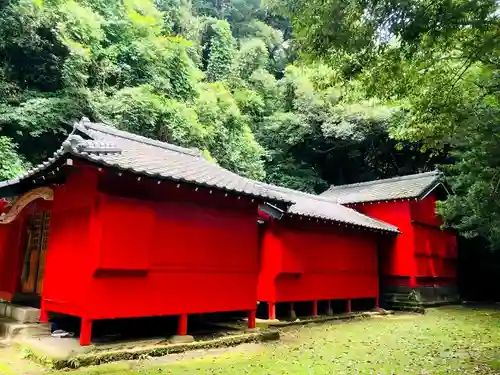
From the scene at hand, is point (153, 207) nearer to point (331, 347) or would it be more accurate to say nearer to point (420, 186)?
point (331, 347)

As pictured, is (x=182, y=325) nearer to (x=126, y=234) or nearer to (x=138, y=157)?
(x=126, y=234)

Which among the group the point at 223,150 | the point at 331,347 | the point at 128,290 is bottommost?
the point at 331,347

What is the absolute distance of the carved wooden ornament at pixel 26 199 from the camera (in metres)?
8.35

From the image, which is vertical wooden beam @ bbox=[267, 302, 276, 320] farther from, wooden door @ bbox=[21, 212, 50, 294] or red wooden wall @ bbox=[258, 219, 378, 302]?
wooden door @ bbox=[21, 212, 50, 294]

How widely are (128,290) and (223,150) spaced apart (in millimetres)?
14410

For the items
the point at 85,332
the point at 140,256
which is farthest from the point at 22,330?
the point at 140,256

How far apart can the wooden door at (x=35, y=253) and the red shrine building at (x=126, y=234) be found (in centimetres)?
2

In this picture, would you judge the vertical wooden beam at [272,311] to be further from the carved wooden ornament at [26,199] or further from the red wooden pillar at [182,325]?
the carved wooden ornament at [26,199]

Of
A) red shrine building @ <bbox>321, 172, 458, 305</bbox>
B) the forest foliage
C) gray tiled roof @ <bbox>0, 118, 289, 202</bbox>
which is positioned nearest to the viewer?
the forest foliage

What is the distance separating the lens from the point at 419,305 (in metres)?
15.5

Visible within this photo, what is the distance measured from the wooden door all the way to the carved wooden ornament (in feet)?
2.21

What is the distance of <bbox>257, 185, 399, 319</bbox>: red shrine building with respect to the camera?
11.9 meters

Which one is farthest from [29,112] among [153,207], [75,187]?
[153,207]

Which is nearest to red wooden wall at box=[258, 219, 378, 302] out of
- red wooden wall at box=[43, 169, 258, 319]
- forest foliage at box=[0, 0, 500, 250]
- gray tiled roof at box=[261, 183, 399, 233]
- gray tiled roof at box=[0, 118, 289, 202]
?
gray tiled roof at box=[261, 183, 399, 233]
